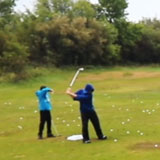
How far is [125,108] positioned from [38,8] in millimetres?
53396

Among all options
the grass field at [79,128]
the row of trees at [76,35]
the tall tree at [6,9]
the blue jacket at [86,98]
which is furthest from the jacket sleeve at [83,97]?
the tall tree at [6,9]

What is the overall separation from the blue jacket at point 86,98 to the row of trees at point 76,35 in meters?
37.9

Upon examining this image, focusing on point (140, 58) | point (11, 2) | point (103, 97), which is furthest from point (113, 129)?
point (140, 58)

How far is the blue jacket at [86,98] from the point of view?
1806 centimetres

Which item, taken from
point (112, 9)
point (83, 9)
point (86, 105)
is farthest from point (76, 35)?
point (86, 105)

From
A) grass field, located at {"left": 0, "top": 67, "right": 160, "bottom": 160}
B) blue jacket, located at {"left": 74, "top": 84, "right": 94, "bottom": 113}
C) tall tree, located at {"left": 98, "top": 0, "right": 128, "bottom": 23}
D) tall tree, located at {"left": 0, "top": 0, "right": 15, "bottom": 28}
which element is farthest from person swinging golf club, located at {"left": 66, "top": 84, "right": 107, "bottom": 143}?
tall tree, located at {"left": 98, "top": 0, "right": 128, "bottom": 23}

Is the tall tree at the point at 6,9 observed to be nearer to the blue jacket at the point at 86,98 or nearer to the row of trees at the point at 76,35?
the row of trees at the point at 76,35

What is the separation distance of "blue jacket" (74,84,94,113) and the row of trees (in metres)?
37.9

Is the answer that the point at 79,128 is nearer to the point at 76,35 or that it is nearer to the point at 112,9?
the point at 76,35

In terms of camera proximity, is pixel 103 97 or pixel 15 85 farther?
pixel 15 85

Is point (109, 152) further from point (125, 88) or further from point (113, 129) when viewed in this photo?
point (125, 88)

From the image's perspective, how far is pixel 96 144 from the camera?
1789 centimetres

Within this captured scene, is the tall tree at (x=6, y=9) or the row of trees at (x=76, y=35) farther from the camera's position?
the tall tree at (x=6, y=9)

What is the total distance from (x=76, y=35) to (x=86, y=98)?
5286 cm
